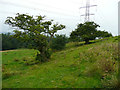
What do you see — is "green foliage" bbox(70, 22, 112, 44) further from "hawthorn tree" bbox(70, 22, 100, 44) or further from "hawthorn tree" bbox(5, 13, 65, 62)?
"hawthorn tree" bbox(5, 13, 65, 62)

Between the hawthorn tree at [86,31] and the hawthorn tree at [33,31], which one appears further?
the hawthorn tree at [86,31]

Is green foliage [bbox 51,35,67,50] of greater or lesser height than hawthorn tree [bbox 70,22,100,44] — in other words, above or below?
below

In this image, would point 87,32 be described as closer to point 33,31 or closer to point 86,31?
point 86,31

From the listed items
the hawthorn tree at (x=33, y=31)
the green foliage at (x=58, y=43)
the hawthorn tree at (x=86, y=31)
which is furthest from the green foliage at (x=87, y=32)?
the hawthorn tree at (x=33, y=31)

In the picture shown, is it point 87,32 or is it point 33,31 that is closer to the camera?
point 33,31

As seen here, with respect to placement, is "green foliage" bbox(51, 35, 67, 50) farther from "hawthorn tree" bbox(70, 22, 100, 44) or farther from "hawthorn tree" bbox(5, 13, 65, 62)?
"hawthorn tree" bbox(5, 13, 65, 62)

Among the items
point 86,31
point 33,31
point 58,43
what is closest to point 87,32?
point 86,31

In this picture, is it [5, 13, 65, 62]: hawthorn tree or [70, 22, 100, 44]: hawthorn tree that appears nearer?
[5, 13, 65, 62]: hawthorn tree

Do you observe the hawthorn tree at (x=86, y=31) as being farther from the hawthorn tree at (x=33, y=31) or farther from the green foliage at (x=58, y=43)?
the hawthorn tree at (x=33, y=31)

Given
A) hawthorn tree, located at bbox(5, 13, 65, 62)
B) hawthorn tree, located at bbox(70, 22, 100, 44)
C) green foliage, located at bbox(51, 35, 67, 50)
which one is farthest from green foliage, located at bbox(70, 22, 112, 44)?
hawthorn tree, located at bbox(5, 13, 65, 62)

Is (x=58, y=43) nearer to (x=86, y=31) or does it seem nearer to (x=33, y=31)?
(x=86, y=31)

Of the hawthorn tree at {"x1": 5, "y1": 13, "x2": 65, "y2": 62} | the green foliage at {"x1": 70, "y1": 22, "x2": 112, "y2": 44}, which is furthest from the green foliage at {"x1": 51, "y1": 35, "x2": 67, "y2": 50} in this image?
the hawthorn tree at {"x1": 5, "y1": 13, "x2": 65, "y2": 62}

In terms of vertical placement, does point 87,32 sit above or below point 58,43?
above

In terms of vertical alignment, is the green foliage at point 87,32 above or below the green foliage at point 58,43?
above
